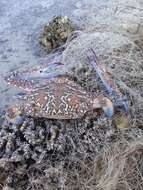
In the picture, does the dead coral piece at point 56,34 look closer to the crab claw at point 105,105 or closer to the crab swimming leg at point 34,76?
the crab swimming leg at point 34,76

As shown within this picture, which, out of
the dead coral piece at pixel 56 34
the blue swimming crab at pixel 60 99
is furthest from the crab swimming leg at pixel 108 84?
the dead coral piece at pixel 56 34

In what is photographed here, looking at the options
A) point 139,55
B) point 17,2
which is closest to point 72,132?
point 139,55

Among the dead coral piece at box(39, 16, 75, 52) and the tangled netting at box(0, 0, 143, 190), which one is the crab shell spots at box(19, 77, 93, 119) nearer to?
the tangled netting at box(0, 0, 143, 190)

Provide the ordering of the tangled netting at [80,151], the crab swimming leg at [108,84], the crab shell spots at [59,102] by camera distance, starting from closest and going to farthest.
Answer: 1. the tangled netting at [80,151]
2. the crab shell spots at [59,102]
3. the crab swimming leg at [108,84]

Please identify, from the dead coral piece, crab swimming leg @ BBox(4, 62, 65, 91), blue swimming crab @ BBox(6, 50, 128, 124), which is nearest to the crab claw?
blue swimming crab @ BBox(6, 50, 128, 124)

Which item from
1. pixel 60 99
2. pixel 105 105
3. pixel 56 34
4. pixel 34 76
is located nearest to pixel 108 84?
pixel 105 105

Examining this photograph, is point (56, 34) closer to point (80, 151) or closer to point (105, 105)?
point (105, 105)
